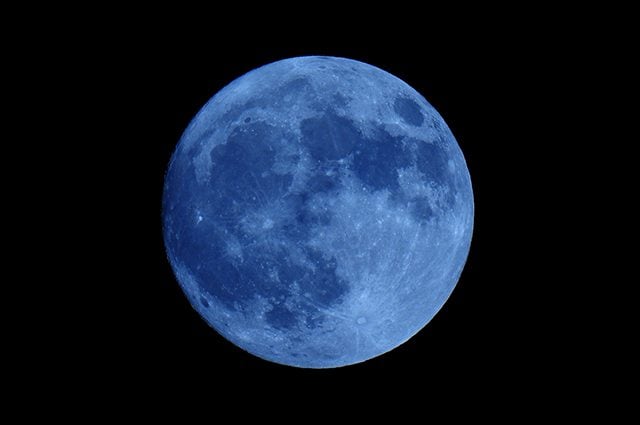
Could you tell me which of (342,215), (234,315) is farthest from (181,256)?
(342,215)

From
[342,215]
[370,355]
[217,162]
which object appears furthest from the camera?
[370,355]

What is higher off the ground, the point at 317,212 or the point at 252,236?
the point at 317,212

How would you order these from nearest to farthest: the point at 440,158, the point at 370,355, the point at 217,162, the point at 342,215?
the point at 342,215 → the point at 217,162 → the point at 440,158 → the point at 370,355

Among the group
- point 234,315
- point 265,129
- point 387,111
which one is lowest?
point 234,315

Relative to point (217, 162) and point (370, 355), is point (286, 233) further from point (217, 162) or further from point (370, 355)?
point (370, 355)

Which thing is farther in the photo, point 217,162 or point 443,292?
point 443,292

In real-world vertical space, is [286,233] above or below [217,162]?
below
